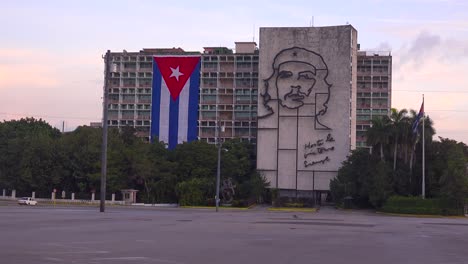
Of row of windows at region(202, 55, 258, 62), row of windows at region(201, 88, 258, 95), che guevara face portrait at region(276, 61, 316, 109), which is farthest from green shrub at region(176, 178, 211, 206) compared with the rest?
row of windows at region(202, 55, 258, 62)

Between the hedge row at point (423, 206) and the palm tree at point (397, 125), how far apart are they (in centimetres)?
909

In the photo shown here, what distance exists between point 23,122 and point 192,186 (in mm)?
43161

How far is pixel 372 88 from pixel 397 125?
58592 millimetres

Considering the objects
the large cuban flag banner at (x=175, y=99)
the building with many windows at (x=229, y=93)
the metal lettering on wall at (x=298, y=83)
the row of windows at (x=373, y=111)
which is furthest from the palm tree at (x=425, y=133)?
the row of windows at (x=373, y=111)

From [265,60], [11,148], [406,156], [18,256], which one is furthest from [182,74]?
[18,256]

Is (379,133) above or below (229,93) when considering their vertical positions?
below

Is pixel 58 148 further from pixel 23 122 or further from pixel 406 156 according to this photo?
pixel 406 156

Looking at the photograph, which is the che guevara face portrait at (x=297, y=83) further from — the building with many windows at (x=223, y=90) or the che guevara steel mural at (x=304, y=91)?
the building with many windows at (x=223, y=90)

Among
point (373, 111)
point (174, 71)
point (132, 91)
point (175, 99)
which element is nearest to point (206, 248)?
point (175, 99)

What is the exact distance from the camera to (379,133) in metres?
84.5

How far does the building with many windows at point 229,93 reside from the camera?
131250 millimetres

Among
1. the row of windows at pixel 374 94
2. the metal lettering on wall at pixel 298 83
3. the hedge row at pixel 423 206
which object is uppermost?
the row of windows at pixel 374 94

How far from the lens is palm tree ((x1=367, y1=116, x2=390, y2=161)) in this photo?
277 feet

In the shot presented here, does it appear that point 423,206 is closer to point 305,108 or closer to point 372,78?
point 305,108
